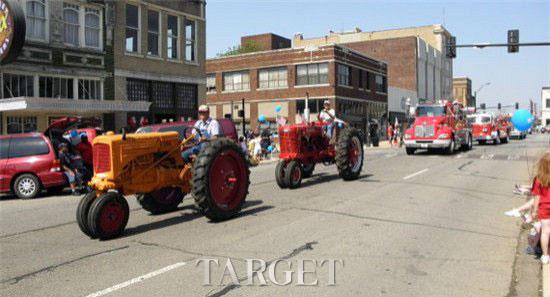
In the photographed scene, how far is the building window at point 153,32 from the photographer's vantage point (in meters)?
26.5

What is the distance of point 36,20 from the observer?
2128 cm

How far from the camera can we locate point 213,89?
52.4 m

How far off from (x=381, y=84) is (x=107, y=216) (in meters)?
50.8

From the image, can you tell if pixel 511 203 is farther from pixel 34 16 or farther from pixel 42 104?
pixel 34 16

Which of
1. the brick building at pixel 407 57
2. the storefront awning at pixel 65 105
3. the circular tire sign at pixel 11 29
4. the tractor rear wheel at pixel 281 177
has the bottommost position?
the tractor rear wheel at pixel 281 177

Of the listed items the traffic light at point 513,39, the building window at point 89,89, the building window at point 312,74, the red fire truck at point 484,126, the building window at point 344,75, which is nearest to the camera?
the building window at point 89,89

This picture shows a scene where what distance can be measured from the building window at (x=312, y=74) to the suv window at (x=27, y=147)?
108 ft

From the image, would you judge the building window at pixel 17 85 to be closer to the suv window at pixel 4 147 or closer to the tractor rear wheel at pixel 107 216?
the suv window at pixel 4 147

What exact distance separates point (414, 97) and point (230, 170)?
59.0 metres

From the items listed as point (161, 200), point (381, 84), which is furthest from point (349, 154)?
point (381, 84)

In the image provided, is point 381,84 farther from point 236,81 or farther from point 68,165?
point 68,165

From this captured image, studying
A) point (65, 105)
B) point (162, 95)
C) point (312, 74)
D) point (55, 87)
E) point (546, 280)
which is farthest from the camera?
point (312, 74)

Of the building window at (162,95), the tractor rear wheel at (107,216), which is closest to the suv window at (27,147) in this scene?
the tractor rear wheel at (107,216)

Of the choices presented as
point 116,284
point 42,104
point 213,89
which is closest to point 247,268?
point 116,284
